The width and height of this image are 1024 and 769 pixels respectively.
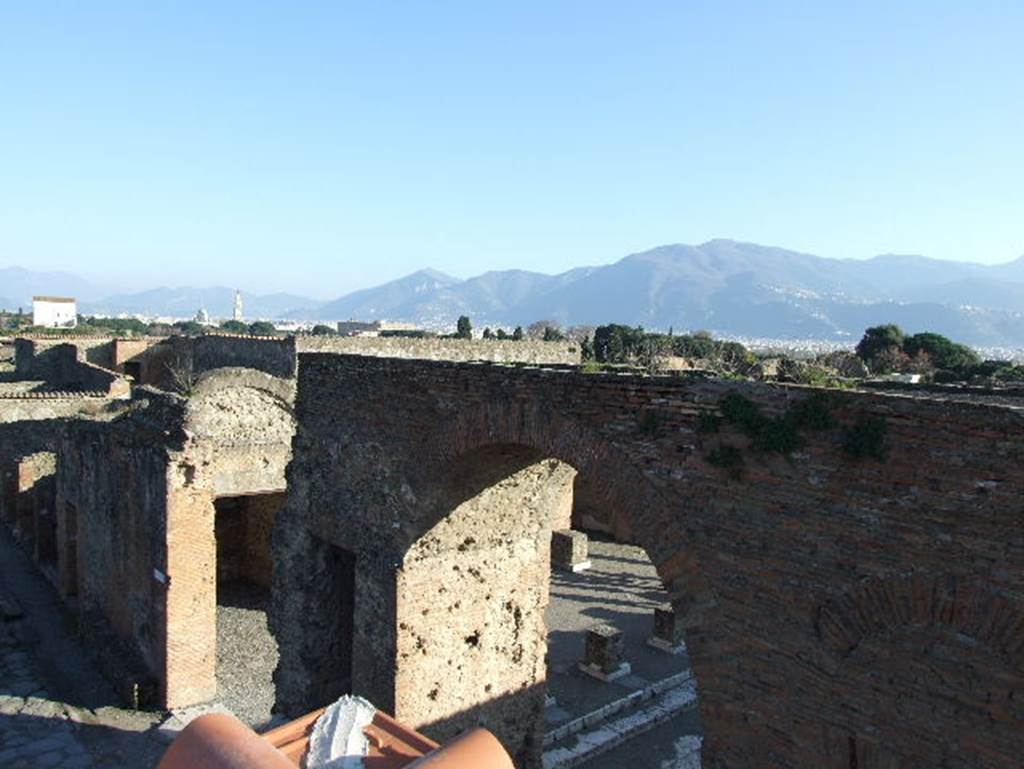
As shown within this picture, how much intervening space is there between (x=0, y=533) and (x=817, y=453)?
74.1 ft

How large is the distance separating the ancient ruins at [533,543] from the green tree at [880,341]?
1999cm

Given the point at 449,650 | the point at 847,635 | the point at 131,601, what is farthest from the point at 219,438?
the point at 847,635

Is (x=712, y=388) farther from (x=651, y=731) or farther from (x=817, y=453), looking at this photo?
(x=651, y=731)

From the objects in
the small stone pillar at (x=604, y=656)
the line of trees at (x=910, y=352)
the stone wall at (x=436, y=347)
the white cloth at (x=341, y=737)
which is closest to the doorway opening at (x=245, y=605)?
the stone wall at (x=436, y=347)

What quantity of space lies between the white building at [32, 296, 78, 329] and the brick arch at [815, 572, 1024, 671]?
84.9 m

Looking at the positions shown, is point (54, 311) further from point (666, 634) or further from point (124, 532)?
point (666, 634)

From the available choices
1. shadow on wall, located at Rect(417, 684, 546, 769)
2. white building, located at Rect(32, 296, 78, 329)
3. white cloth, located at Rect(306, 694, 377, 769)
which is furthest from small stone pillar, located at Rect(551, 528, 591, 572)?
white building, located at Rect(32, 296, 78, 329)

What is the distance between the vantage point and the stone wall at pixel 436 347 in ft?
73.1

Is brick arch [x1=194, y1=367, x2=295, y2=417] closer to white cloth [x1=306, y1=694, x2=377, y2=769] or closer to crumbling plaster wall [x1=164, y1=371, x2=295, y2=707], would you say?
crumbling plaster wall [x1=164, y1=371, x2=295, y2=707]

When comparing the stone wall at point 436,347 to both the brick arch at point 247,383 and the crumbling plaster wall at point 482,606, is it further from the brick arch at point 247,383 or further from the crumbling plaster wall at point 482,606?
the crumbling plaster wall at point 482,606

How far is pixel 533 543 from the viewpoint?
10.0 meters

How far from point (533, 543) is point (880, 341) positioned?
26977mm

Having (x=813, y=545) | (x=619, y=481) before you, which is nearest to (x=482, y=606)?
(x=619, y=481)

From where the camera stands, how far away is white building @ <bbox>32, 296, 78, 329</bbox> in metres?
78.7
